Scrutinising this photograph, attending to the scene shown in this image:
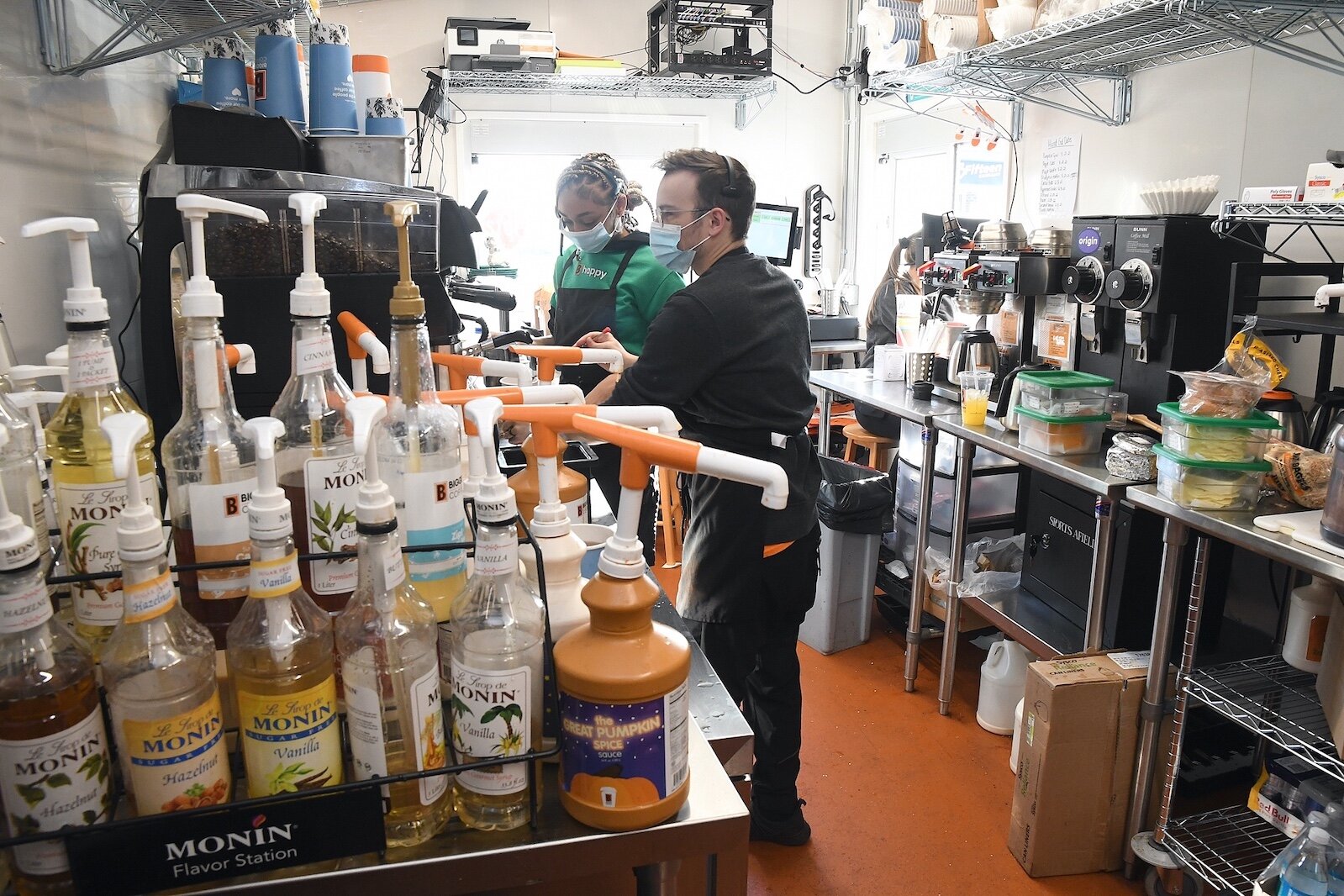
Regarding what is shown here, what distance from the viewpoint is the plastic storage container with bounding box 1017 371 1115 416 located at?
239 centimetres

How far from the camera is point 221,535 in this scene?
722 mm

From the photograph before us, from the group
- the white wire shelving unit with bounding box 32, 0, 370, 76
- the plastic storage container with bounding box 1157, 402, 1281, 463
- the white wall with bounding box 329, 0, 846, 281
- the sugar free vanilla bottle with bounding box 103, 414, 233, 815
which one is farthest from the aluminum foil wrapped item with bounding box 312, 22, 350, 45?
the white wall with bounding box 329, 0, 846, 281

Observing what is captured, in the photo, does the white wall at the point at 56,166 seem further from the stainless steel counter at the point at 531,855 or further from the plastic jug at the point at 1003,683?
the plastic jug at the point at 1003,683

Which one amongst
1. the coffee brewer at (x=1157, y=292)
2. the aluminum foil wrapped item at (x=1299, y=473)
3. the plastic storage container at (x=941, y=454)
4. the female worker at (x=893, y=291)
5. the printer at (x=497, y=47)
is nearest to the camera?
the aluminum foil wrapped item at (x=1299, y=473)

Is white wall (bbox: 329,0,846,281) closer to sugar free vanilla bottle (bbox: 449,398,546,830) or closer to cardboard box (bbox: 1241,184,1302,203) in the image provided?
cardboard box (bbox: 1241,184,1302,203)

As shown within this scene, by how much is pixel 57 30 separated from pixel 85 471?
3.85 feet

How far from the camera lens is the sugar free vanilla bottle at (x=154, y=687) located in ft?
2.06

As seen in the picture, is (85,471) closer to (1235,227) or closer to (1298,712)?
(1298,712)

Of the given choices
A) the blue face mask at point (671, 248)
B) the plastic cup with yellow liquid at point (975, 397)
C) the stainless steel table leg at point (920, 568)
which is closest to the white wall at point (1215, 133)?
the plastic cup with yellow liquid at point (975, 397)

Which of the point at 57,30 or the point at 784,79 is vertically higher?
the point at 784,79

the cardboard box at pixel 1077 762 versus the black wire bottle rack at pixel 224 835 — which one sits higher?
the black wire bottle rack at pixel 224 835

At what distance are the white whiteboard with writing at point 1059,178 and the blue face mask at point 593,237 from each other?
2.00 m

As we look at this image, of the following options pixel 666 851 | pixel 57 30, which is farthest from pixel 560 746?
pixel 57 30

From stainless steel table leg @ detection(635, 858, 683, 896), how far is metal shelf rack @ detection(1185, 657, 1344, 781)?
1.47 meters
